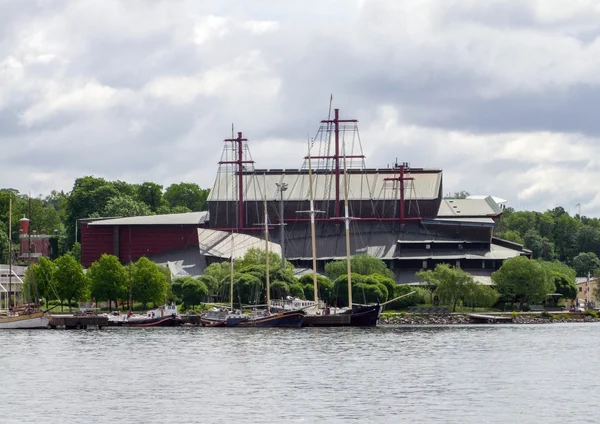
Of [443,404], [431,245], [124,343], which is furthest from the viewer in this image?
[431,245]

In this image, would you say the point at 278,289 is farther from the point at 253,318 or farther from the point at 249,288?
the point at 253,318

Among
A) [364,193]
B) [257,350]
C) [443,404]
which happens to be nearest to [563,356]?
[257,350]

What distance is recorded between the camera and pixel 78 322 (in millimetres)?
140250

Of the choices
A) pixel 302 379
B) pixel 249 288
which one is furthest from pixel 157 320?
pixel 302 379

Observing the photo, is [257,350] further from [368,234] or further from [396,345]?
[368,234]

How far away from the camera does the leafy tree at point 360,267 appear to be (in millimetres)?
170625

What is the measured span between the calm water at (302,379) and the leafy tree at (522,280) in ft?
157

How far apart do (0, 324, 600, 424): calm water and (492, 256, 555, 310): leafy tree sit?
1889 inches

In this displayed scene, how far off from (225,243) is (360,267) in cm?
2248

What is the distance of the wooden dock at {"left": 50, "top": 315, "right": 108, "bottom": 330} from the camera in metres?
140

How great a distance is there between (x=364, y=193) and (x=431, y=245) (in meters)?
15.7

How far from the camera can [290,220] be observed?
646 ft

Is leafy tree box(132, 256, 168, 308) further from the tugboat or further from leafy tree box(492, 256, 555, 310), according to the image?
leafy tree box(492, 256, 555, 310)

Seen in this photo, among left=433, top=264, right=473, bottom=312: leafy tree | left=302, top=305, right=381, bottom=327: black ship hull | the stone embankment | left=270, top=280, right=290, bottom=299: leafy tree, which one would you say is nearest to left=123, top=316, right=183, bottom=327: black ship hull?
left=270, top=280, right=290, bottom=299: leafy tree
